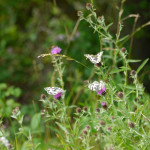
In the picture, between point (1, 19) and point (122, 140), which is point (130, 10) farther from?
point (1, 19)

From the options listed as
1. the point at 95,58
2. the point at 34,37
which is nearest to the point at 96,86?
the point at 95,58

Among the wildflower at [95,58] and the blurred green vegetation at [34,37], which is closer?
the wildflower at [95,58]

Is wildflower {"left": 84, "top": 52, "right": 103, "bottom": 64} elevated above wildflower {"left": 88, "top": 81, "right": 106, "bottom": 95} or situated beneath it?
elevated above

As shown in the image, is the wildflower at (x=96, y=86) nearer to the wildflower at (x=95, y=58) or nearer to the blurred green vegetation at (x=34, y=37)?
the wildflower at (x=95, y=58)

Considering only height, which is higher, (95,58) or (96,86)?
(95,58)

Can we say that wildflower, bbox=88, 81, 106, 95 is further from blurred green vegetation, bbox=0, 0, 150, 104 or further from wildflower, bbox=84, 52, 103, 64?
blurred green vegetation, bbox=0, 0, 150, 104

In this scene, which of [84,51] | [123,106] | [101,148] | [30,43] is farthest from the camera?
[30,43]

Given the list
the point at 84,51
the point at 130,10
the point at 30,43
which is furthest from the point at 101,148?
the point at 30,43

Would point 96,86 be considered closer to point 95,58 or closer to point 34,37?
point 95,58

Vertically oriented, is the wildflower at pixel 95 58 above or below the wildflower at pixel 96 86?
above

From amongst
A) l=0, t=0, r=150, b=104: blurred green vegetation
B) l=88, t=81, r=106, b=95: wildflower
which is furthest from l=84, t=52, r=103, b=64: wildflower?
l=0, t=0, r=150, b=104: blurred green vegetation

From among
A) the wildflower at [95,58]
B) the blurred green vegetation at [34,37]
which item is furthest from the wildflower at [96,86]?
the blurred green vegetation at [34,37]
